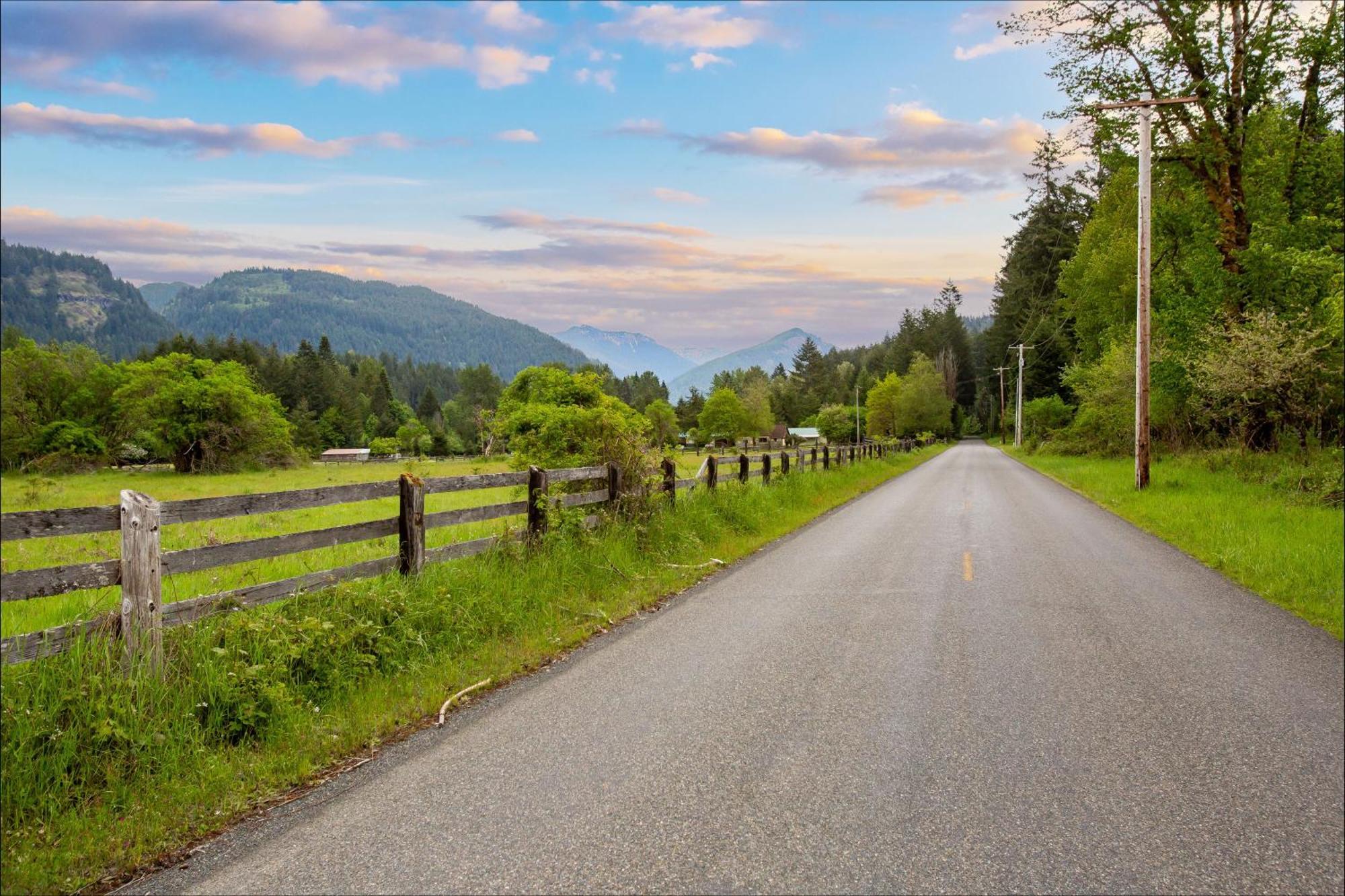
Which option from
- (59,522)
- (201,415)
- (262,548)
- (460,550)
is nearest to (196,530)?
(460,550)

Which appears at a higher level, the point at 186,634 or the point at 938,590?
the point at 186,634

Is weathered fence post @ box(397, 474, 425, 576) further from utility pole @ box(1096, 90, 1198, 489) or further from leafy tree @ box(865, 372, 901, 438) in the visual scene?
leafy tree @ box(865, 372, 901, 438)

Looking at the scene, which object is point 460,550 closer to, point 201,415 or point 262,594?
point 262,594

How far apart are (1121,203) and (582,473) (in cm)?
4045

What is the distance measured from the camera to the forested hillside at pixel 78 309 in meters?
93.9

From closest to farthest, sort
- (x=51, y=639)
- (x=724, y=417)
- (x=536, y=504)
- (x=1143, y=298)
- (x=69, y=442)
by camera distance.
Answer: (x=51, y=639) → (x=536, y=504) → (x=1143, y=298) → (x=69, y=442) → (x=724, y=417)

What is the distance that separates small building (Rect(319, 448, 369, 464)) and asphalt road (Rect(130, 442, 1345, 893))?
3675 cm

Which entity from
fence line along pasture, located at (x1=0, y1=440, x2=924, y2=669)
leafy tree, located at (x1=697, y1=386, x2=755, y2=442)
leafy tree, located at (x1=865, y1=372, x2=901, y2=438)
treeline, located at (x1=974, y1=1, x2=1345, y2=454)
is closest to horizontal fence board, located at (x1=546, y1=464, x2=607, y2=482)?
fence line along pasture, located at (x1=0, y1=440, x2=924, y2=669)

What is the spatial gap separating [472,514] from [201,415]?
22462 millimetres

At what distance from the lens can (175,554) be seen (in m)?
4.51

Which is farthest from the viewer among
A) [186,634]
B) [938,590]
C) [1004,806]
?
[938,590]

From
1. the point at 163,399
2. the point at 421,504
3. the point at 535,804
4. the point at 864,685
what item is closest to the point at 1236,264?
the point at 864,685

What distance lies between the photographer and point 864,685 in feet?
17.4

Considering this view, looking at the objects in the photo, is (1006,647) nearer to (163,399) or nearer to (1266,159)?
(1266,159)
